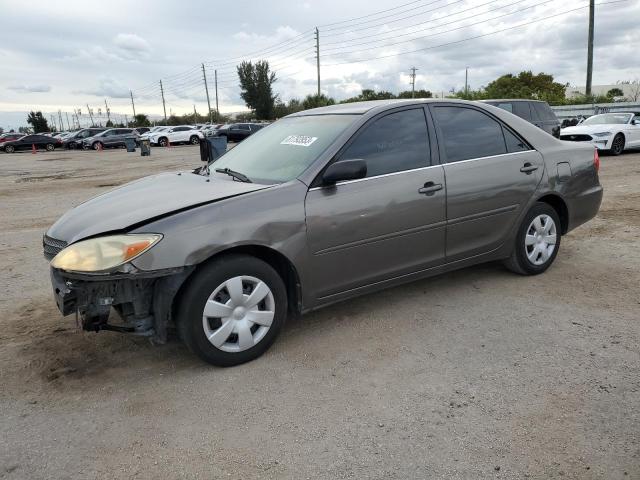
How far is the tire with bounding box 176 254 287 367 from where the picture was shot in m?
3.11

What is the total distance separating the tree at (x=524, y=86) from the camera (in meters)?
40.9

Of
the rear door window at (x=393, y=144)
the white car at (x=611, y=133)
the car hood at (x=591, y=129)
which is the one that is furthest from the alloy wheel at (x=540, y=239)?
the car hood at (x=591, y=129)

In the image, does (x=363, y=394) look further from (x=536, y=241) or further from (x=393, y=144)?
(x=536, y=241)

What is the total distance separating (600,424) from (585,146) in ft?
10.7

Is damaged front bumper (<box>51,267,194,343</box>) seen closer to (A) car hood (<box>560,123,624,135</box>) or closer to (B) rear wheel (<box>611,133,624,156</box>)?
(A) car hood (<box>560,123,624,135</box>)

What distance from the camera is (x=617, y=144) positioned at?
52.4ft

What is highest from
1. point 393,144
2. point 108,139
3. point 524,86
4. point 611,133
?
point 524,86

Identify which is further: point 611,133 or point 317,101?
point 317,101

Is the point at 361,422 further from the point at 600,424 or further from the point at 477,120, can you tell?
the point at 477,120

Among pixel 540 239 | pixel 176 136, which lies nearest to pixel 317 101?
pixel 176 136

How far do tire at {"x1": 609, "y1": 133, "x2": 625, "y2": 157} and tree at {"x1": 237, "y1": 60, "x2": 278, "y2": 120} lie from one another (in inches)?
2216

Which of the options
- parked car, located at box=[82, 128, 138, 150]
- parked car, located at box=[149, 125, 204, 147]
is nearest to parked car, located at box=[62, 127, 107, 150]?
parked car, located at box=[82, 128, 138, 150]

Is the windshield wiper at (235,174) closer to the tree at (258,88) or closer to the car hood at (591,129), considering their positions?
the car hood at (591,129)

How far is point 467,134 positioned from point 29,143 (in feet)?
130
